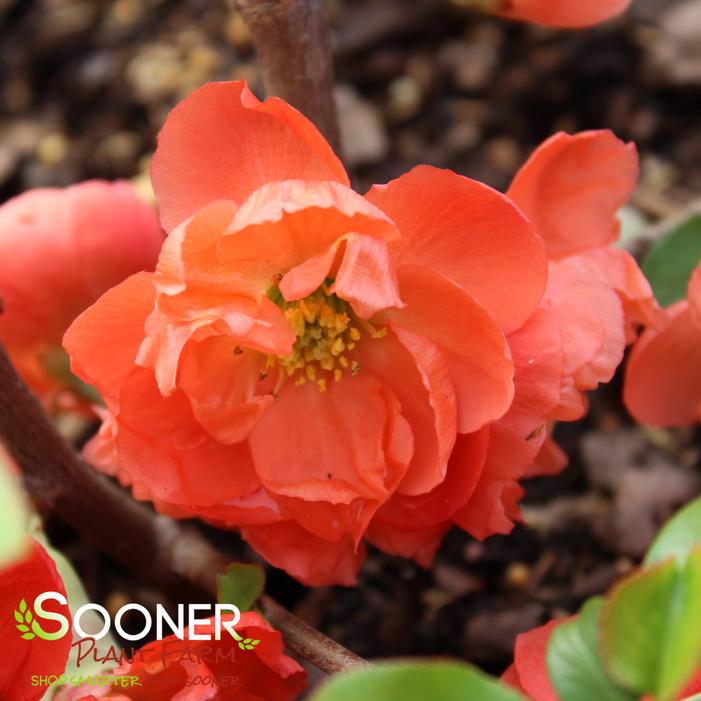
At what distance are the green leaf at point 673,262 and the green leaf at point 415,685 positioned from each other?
1.97 ft

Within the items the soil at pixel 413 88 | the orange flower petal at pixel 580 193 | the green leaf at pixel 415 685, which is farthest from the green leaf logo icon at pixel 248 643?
the soil at pixel 413 88

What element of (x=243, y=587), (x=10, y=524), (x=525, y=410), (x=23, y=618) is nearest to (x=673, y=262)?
(x=525, y=410)

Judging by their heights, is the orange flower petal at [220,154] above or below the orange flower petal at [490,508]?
above

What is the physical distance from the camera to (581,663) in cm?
45

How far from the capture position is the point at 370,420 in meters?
0.64

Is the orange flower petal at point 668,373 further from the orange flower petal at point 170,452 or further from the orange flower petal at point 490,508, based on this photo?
the orange flower petal at point 170,452

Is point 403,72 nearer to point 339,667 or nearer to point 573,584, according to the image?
point 573,584

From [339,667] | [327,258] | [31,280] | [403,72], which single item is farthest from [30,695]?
[403,72]

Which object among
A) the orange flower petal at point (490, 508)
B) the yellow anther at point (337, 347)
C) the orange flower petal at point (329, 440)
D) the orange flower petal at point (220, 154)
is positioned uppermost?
the orange flower petal at point (220, 154)

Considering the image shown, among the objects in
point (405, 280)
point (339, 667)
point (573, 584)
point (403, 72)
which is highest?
point (405, 280)

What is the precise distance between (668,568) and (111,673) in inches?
13.2

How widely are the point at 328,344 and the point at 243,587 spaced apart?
6.1 inches

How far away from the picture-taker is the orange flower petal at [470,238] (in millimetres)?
570

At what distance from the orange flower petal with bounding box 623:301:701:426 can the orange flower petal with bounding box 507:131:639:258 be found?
0.27ft
